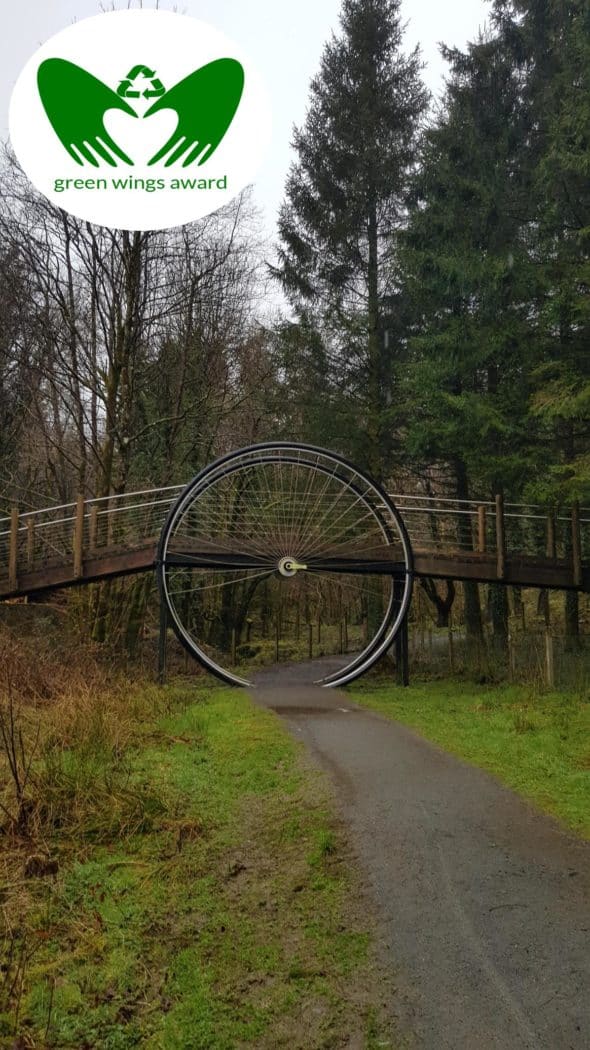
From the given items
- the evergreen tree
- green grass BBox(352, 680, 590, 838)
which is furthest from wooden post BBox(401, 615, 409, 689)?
the evergreen tree

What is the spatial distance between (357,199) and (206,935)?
17.0 meters

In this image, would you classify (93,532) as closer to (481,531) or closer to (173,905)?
(481,531)

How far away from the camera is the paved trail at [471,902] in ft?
9.67

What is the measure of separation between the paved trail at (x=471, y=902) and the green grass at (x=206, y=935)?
0.65 ft

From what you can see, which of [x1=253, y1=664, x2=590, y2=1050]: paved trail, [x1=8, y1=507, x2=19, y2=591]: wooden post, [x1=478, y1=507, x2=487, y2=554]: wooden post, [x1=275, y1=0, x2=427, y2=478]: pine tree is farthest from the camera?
[x1=275, y1=0, x2=427, y2=478]: pine tree

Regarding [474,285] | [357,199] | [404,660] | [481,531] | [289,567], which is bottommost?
[404,660]

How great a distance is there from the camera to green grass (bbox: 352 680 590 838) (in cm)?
589

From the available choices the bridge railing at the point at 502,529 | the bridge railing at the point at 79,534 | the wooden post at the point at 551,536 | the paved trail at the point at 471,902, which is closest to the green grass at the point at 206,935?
the paved trail at the point at 471,902

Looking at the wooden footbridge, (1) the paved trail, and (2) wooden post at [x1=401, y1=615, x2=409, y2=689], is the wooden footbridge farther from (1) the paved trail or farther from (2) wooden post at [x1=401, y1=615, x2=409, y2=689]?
(1) the paved trail

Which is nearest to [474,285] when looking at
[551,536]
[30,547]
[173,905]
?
[551,536]

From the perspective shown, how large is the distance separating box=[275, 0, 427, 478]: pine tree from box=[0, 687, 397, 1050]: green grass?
40.4 ft

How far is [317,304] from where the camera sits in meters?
17.5

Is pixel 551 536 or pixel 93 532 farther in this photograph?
pixel 551 536

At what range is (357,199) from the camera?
17453 mm
